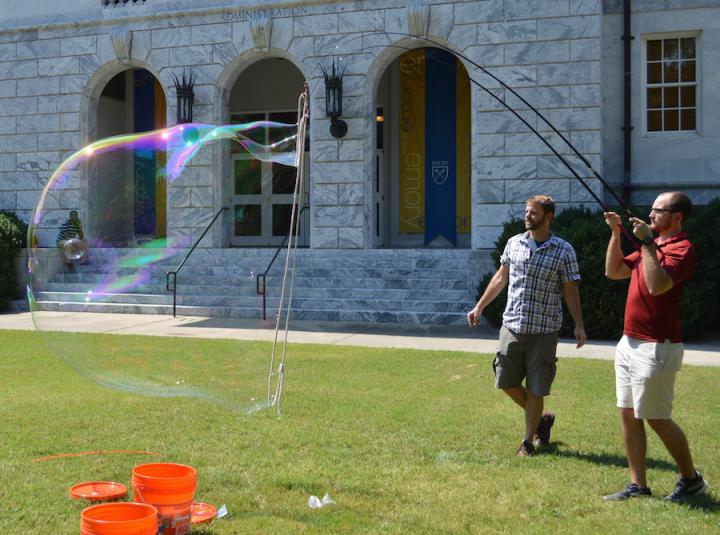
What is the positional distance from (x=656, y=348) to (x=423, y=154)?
1748 cm

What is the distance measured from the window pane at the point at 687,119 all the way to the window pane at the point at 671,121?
0.36 ft

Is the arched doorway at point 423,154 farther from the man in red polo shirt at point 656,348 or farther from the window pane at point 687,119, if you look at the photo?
the man in red polo shirt at point 656,348

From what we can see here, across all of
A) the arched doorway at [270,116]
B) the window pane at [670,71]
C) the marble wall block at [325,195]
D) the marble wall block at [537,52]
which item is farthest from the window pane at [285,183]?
the window pane at [670,71]

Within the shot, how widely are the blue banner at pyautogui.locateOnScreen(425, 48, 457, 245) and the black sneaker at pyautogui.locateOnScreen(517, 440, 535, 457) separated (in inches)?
611

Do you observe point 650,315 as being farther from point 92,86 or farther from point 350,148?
point 92,86

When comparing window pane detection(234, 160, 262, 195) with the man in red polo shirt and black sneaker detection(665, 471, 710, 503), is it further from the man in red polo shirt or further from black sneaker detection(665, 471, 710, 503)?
black sneaker detection(665, 471, 710, 503)

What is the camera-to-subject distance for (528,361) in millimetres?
6469

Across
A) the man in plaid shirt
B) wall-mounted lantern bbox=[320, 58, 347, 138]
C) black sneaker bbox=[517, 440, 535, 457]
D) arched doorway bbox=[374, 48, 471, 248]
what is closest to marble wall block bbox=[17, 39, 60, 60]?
wall-mounted lantern bbox=[320, 58, 347, 138]

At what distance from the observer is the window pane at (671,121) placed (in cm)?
1833

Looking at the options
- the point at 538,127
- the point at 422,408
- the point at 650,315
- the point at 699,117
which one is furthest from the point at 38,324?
the point at 699,117

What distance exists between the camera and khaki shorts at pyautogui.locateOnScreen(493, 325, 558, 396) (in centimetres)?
638

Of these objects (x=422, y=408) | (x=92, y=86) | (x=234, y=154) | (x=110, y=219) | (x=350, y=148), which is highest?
(x=92, y=86)

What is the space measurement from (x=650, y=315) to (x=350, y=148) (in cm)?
1389

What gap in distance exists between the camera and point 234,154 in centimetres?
591
